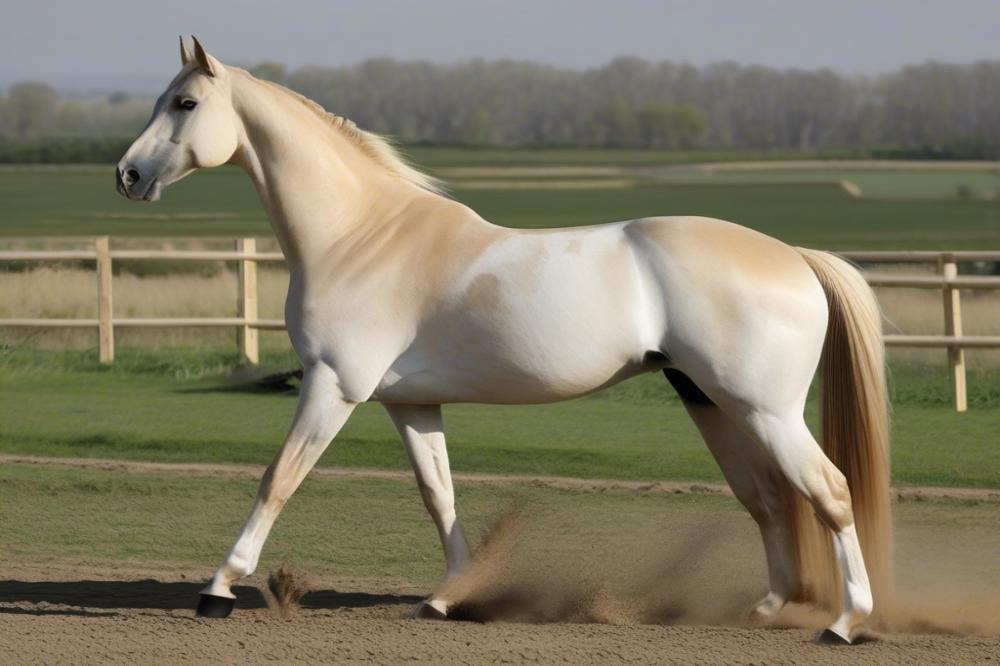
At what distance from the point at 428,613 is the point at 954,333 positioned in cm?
716

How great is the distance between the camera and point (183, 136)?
5.35 m

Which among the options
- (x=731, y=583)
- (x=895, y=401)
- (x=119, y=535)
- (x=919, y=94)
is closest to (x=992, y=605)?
(x=731, y=583)

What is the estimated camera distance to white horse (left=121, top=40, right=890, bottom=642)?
Result: 4973mm

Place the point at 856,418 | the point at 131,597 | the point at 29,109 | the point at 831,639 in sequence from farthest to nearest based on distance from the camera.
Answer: the point at 29,109
the point at 131,597
the point at 856,418
the point at 831,639

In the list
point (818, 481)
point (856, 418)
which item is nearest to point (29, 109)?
point (856, 418)

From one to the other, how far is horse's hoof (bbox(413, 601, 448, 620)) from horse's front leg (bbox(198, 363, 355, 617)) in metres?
0.64

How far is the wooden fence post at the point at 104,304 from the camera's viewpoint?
46.1 feet

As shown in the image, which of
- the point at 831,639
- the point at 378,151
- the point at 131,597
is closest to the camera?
the point at 831,639

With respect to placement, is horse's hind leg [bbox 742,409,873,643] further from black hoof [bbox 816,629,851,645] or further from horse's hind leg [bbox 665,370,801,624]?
horse's hind leg [bbox 665,370,801,624]

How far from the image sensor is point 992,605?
17.2ft

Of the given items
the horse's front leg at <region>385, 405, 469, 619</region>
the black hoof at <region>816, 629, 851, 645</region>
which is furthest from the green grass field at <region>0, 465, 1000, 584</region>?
the black hoof at <region>816, 629, 851, 645</region>

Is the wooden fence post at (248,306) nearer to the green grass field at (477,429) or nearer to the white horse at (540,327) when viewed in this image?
the green grass field at (477,429)

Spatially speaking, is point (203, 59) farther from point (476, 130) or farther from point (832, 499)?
point (476, 130)

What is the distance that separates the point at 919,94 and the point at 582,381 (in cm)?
12143
